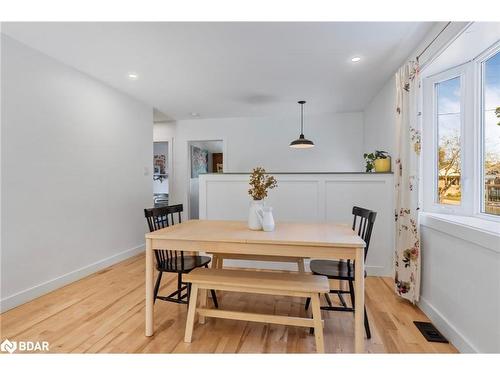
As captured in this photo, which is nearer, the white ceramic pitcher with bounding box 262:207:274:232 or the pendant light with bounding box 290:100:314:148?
the white ceramic pitcher with bounding box 262:207:274:232

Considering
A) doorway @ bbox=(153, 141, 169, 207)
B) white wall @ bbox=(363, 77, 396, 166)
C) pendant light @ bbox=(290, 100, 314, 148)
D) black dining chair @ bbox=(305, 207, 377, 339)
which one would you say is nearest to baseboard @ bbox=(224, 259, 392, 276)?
black dining chair @ bbox=(305, 207, 377, 339)

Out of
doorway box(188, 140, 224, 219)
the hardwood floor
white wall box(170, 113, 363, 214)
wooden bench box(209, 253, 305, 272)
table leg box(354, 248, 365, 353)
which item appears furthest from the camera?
doorway box(188, 140, 224, 219)

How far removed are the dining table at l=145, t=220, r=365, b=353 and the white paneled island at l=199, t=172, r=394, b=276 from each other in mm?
1182

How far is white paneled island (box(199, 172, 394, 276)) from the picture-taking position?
10.2 feet

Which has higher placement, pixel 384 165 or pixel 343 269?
pixel 384 165

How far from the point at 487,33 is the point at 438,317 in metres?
2.07

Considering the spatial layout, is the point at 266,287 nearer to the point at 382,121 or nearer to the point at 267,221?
the point at 267,221

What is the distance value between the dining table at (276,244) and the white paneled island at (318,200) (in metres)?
1.18

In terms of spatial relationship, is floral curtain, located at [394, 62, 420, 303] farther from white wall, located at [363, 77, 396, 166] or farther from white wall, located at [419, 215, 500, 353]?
white wall, located at [363, 77, 396, 166]

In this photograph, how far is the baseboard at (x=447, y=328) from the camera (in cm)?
164

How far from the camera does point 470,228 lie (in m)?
1.64

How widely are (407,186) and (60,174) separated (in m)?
3.53

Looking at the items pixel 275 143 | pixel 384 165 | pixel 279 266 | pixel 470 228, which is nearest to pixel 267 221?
pixel 470 228
